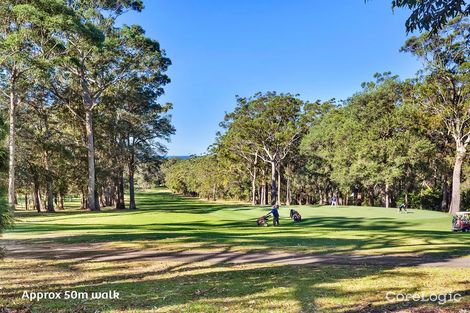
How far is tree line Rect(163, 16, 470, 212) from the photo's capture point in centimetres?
3322

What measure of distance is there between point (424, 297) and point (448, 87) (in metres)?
31.6

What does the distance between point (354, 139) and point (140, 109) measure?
89.7ft

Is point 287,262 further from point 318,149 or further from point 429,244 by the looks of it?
point 318,149

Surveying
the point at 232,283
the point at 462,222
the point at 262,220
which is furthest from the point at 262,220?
the point at 232,283

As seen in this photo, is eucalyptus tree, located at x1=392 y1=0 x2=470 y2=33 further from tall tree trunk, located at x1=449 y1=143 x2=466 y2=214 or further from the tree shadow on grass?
tall tree trunk, located at x1=449 y1=143 x2=466 y2=214

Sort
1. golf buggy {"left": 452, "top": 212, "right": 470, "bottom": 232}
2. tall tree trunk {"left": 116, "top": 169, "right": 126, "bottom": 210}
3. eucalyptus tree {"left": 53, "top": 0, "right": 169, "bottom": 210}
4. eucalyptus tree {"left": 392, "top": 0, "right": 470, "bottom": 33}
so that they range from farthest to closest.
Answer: tall tree trunk {"left": 116, "top": 169, "right": 126, "bottom": 210} < eucalyptus tree {"left": 53, "top": 0, "right": 169, "bottom": 210} < golf buggy {"left": 452, "top": 212, "right": 470, "bottom": 232} < eucalyptus tree {"left": 392, "top": 0, "right": 470, "bottom": 33}

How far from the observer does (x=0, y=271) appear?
9672 mm

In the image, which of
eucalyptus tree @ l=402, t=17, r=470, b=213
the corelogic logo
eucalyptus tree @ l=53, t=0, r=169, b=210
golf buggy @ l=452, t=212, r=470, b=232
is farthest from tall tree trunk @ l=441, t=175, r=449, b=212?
the corelogic logo

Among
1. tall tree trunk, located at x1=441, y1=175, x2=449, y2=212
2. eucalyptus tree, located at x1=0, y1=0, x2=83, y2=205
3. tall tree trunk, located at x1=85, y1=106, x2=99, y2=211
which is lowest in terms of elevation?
tall tree trunk, located at x1=441, y1=175, x2=449, y2=212

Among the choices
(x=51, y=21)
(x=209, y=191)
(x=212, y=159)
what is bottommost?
(x=209, y=191)

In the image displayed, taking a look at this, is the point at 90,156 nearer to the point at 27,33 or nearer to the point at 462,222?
the point at 27,33

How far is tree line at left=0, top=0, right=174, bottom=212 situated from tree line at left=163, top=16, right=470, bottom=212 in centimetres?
1342

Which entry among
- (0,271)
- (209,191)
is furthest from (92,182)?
(209,191)

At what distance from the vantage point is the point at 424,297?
A: 7.06 meters
